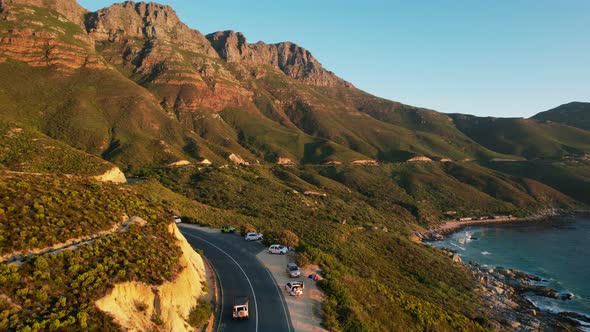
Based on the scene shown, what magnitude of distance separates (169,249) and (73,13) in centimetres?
21795

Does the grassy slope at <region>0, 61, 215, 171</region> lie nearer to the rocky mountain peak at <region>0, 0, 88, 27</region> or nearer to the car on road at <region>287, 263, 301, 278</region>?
the rocky mountain peak at <region>0, 0, 88, 27</region>

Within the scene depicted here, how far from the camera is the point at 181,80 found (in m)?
177

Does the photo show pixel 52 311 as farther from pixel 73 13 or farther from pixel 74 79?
pixel 73 13

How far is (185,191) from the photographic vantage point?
77312mm

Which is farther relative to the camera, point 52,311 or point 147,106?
point 147,106

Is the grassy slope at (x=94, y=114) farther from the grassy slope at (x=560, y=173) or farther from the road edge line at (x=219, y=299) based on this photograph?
the grassy slope at (x=560, y=173)

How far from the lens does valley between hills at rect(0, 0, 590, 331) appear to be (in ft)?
→ 61.4

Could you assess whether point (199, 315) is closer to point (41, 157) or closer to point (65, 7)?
point (41, 157)

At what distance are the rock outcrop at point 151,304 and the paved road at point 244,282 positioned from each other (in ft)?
9.93

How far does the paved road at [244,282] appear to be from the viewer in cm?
2225

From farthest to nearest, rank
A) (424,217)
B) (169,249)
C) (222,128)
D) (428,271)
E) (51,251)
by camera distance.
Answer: (222,128), (424,217), (428,271), (169,249), (51,251)

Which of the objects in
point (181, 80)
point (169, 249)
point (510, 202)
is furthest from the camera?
point (181, 80)

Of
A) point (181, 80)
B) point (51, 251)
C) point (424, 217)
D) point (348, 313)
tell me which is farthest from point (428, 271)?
point (181, 80)

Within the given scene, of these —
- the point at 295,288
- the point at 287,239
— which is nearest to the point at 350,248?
the point at 287,239
